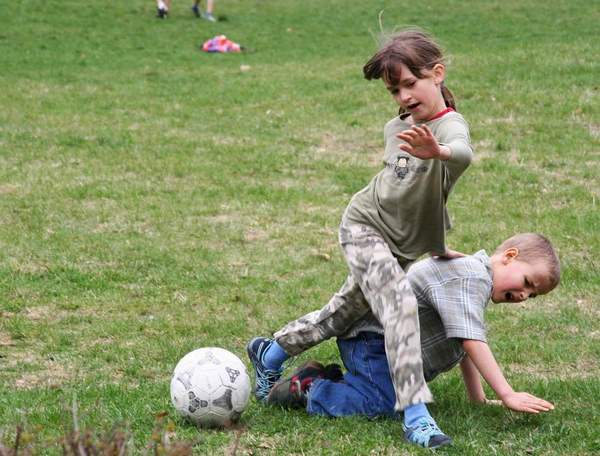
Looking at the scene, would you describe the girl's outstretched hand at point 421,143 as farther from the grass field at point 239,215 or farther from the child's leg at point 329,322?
the grass field at point 239,215

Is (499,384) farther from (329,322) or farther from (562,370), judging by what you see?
(562,370)

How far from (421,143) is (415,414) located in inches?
44.5

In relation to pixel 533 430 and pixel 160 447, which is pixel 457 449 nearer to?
pixel 533 430

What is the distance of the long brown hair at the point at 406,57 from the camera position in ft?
14.7

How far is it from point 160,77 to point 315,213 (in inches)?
282

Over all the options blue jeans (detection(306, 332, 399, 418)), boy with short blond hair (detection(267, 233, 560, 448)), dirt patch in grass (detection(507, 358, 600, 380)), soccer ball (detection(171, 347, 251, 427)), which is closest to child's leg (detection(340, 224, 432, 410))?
boy with short blond hair (detection(267, 233, 560, 448))

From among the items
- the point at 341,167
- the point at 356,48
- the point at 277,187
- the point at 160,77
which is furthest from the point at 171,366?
the point at 356,48

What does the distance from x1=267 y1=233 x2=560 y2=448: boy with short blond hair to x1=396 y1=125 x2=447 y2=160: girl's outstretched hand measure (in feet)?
2.34

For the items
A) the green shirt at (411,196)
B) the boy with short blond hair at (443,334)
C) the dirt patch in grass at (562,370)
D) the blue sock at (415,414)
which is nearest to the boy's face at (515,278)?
the boy with short blond hair at (443,334)

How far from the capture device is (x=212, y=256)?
25.8 ft

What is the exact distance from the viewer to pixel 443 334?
466 centimetres

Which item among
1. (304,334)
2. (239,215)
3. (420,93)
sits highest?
(420,93)

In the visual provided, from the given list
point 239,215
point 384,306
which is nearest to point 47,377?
point 384,306

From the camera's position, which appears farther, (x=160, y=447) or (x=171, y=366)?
(x=171, y=366)
